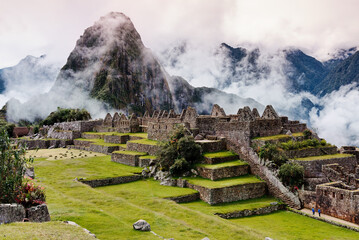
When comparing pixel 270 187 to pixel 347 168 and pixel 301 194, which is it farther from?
pixel 347 168

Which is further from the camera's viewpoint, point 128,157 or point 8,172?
point 128,157

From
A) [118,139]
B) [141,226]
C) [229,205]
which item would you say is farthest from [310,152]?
[118,139]

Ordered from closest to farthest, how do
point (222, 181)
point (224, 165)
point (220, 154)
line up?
point (222, 181), point (224, 165), point (220, 154)

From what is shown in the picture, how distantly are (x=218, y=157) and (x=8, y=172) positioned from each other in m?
17.5

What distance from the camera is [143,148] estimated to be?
35.2 m

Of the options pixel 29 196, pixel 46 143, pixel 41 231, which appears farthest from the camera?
pixel 46 143

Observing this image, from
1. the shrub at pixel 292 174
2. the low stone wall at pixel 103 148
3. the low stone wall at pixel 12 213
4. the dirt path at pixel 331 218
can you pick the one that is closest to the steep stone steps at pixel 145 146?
the low stone wall at pixel 103 148

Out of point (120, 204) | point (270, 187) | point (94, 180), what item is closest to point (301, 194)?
point (270, 187)

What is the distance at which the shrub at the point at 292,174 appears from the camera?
2350cm

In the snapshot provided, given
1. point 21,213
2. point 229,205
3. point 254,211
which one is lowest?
point 254,211

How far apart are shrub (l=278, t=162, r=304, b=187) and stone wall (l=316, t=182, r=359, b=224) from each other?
196 cm

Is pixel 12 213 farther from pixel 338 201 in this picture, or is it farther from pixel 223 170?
pixel 338 201

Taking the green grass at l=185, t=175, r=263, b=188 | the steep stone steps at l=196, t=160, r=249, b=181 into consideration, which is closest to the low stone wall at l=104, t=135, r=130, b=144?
the steep stone steps at l=196, t=160, r=249, b=181

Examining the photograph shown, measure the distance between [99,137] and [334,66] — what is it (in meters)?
57.6
